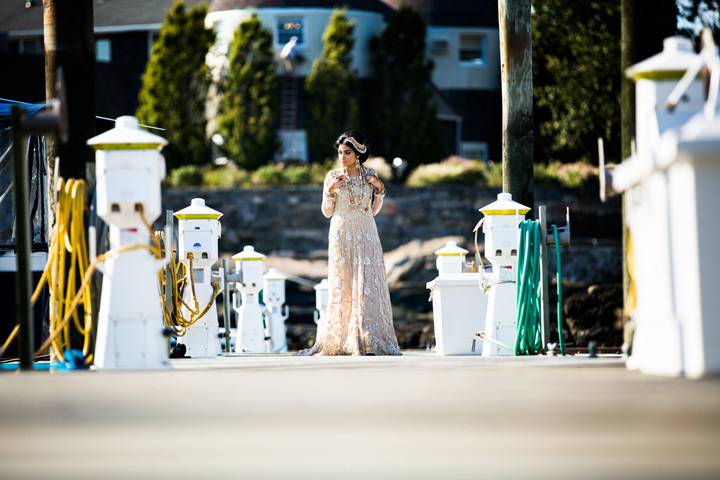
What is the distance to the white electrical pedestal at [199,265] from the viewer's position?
13.8 meters

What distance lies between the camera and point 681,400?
5184 mm

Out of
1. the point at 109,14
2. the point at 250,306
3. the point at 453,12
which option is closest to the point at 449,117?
the point at 453,12

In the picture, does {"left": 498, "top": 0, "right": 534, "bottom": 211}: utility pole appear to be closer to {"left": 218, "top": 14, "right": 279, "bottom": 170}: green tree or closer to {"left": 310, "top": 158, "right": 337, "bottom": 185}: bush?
{"left": 310, "top": 158, "right": 337, "bottom": 185}: bush

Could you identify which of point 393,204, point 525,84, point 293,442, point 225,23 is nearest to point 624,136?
point 525,84

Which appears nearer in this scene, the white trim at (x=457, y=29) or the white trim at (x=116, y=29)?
the white trim at (x=116, y=29)

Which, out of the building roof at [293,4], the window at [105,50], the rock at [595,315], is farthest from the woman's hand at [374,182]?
the window at [105,50]

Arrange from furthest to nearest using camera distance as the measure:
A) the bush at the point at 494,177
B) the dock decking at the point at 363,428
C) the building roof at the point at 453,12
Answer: the building roof at the point at 453,12, the bush at the point at 494,177, the dock decking at the point at 363,428

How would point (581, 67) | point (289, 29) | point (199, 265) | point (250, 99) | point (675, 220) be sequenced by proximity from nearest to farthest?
point (675, 220) < point (199, 265) < point (581, 67) < point (250, 99) < point (289, 29)

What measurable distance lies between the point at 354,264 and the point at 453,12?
42.1 metres

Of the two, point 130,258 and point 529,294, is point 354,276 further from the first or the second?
point 130,258

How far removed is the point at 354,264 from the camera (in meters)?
13.1

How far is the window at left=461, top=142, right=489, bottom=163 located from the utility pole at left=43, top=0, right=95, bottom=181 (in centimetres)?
4217

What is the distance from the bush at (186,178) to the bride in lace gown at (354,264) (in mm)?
30649

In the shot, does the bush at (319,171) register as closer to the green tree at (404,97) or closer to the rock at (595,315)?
the green tree at (404,97)
